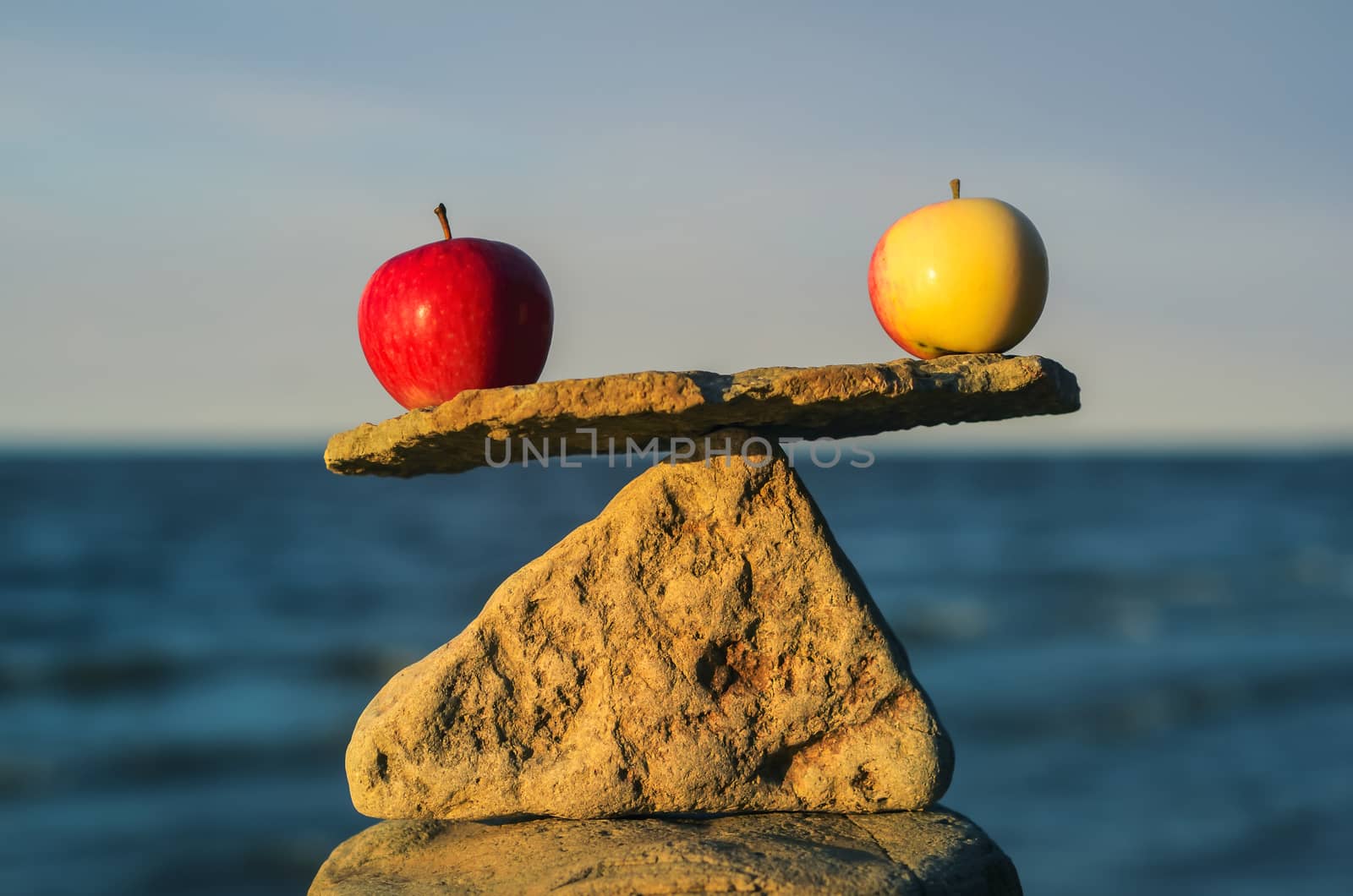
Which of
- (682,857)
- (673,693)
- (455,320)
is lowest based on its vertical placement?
(682,857)

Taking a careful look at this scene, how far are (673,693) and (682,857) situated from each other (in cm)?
57

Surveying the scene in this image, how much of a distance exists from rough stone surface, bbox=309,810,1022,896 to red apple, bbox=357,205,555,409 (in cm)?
141

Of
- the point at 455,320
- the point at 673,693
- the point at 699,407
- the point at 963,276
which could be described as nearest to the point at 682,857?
the point at 673,693

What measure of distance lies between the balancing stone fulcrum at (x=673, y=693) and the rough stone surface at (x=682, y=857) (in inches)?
0.6

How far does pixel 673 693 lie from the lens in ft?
12.4

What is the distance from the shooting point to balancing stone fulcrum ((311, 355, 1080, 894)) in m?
3.76

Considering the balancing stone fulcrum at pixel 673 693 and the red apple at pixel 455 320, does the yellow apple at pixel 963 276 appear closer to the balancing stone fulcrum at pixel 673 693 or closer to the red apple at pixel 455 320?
the balancing stone fulcrum at pixel 673 693

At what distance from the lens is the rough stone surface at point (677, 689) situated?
12.4 ft

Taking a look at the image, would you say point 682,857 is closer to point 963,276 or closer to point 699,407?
point 699,407

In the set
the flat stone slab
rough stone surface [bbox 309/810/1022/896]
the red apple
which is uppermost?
the red apple

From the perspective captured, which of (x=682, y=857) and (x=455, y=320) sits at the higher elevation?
(x=455, y=320)

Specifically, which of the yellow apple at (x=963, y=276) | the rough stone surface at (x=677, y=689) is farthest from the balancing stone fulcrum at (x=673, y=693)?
the yellow apple at (x=963, y=276)

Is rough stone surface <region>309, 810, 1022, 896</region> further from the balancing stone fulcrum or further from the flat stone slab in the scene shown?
the flat stone slab

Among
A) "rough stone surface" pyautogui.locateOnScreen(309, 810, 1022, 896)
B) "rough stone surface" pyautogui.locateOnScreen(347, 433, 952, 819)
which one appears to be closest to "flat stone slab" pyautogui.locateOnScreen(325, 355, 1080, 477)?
"rough stone surface" pyautogui.locateOnScreen(347, 433, 952, 819)
